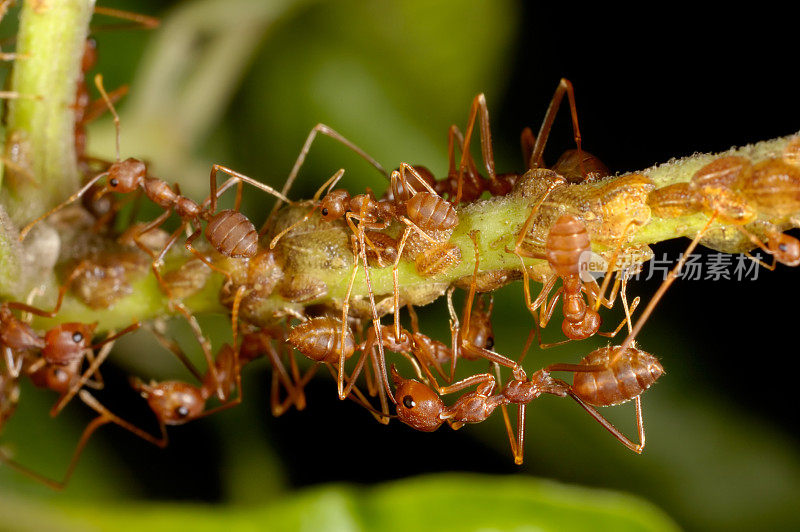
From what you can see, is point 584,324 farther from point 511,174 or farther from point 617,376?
point 511,174

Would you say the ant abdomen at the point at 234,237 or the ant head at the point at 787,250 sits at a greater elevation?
the ant head at the point at 787,250

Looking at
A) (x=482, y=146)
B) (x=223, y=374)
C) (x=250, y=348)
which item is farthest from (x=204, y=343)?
(x=482, y=146)

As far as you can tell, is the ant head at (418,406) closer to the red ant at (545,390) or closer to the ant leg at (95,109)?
the red ant at (545,390)

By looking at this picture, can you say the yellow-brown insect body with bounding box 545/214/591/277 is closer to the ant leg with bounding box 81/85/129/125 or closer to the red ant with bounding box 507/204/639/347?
the red ant with bounding box 507/204/639/347

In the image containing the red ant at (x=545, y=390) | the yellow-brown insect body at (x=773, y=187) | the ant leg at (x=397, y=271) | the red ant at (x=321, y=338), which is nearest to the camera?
the yellow-brown insect body at (x=773, y=187)

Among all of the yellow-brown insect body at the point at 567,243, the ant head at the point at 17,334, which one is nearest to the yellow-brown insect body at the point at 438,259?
the yellow-brown insect body at the point at 567,243

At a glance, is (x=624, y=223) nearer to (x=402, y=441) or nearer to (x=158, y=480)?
(x=402, y=441)

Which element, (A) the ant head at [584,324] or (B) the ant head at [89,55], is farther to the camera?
(B) the ant head at [89,55]

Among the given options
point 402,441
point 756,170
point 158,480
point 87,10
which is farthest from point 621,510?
point 87,10
